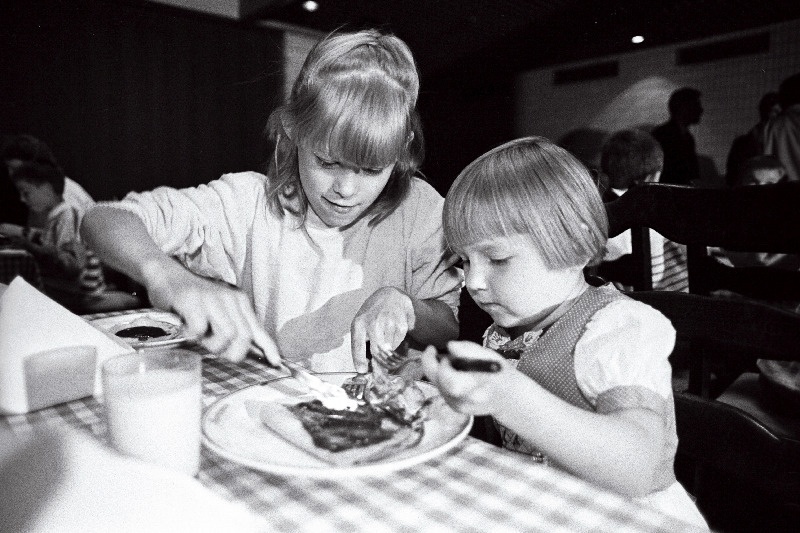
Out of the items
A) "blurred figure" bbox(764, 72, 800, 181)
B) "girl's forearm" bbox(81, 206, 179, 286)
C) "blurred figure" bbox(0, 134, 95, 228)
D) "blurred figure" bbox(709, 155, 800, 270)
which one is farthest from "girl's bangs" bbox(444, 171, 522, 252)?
"blurred figure" bbox(0, 134, 95, 228)

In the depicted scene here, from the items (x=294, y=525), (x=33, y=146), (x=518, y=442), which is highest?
(x=33, y=146)

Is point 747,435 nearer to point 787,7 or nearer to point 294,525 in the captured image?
point 294,525

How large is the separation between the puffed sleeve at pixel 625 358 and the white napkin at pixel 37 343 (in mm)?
746

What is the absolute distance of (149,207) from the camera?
1286 millimetres

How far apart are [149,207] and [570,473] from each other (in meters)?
1.03

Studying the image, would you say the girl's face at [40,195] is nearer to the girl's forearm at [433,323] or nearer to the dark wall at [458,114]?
the girl's forearm at [433,323]

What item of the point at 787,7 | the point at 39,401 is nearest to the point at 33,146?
the point at 39,401

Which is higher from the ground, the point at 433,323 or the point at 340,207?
the point at 340,207

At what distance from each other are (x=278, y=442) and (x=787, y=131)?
4088 mm

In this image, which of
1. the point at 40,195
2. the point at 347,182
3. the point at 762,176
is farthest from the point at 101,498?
the point at 40,195

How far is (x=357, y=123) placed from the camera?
1149mm

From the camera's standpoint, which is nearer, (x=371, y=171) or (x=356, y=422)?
(x=356, y=422)

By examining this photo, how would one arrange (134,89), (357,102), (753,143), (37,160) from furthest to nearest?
(134,89) < (753,143) < (37,160) < (357,102)

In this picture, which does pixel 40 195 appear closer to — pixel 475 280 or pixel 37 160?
pixel 37 160
